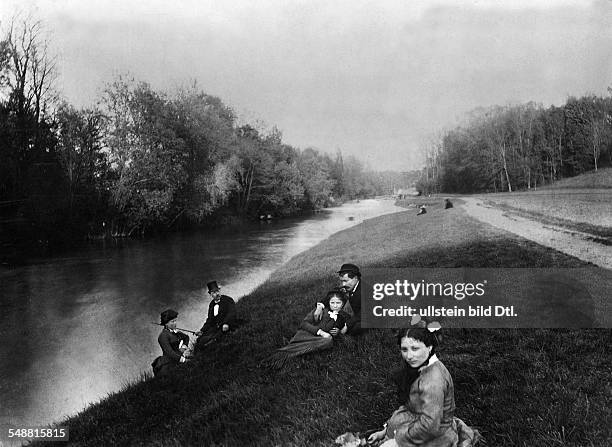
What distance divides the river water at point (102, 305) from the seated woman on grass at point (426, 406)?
453cm

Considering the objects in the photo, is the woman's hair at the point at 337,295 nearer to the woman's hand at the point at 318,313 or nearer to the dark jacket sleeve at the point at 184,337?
the woman's hand at the point at 318,313

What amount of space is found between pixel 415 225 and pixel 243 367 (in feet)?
26.1

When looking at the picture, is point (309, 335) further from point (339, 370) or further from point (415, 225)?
→ point (415, 225)

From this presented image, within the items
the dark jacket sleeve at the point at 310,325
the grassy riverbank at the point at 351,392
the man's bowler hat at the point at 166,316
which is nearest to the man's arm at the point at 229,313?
the grassy riverbank at the point at 351,392

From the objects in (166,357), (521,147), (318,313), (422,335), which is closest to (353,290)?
(318,313)

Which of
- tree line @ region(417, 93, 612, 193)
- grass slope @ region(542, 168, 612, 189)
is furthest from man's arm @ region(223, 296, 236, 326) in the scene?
grass slope @ region(542, 168, 612, 189)

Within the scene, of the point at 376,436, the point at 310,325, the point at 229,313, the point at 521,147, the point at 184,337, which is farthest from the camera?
the point at 521,147

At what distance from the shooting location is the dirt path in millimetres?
5338

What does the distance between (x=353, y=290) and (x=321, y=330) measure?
1.94 feet

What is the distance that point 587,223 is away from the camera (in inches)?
262

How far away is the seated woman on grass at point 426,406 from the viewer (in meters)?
2.08

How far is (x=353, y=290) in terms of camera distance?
13.9 ft

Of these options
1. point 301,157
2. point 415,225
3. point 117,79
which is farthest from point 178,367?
point 301,157

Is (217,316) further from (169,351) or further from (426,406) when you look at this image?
(426,406)
